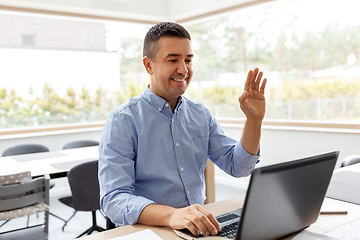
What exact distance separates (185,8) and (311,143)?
103 inches

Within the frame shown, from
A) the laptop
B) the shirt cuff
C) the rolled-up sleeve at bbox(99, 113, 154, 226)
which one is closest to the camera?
the laptop

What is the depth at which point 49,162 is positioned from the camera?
294 centimetres

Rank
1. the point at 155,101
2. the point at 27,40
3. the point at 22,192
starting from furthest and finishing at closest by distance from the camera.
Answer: the point at 27,40 < the point at 22,192 < the point at 155,101

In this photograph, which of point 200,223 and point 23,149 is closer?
point 200,223

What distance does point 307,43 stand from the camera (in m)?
4.04

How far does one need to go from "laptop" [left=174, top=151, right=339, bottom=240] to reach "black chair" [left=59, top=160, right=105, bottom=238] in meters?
1.70

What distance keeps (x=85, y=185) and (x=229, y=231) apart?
1838mm

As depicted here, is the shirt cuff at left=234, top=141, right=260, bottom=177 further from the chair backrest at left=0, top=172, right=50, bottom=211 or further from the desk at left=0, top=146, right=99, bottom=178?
the desk at left=0, top=146, right=99, bottom=178

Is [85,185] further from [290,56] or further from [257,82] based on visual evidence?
[290,56]

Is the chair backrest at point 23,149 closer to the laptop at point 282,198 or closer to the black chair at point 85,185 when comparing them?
the black chair at point 85,185

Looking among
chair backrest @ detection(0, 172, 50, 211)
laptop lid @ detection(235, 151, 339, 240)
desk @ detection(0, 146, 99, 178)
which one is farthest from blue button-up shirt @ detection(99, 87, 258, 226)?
desk @ detection(0, 146, 99, 178)

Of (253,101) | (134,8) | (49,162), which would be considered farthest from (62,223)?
(134,8)

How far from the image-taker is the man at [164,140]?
123 centimetres

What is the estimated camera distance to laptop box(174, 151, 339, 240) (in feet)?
2.50
